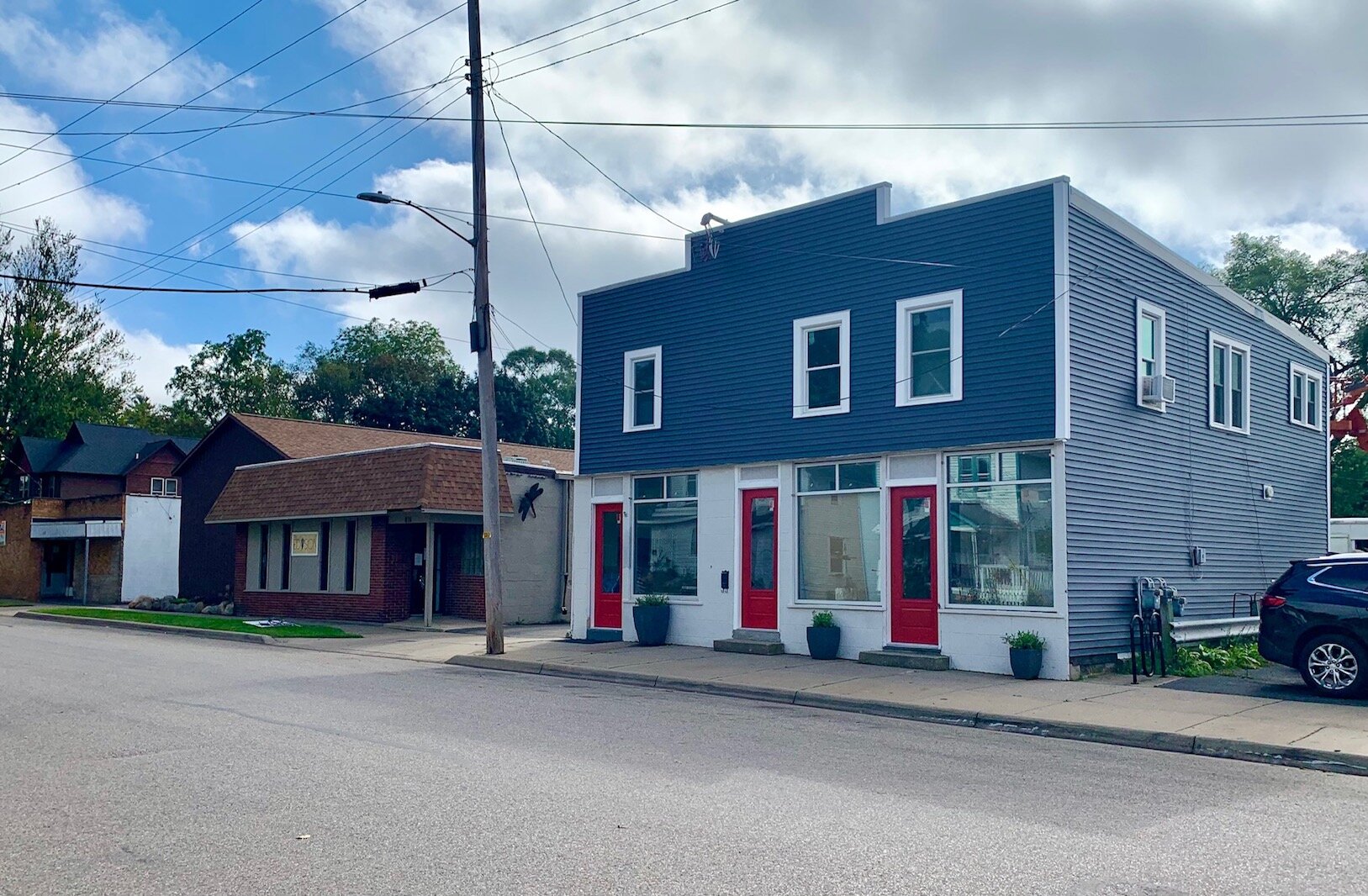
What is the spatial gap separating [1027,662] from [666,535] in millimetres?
7478

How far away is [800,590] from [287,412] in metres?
58.3

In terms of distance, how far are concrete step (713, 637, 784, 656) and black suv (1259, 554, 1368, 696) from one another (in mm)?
7154

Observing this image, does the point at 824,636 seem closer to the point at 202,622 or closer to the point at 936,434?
the point at 936,434

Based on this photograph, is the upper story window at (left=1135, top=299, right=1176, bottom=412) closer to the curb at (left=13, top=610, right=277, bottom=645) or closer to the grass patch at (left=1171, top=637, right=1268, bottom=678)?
the grass patch at (left=1171, top=637, right=1268, bottom=678)

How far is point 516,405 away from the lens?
6188 centimetres

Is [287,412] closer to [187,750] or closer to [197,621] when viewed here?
[197,621]

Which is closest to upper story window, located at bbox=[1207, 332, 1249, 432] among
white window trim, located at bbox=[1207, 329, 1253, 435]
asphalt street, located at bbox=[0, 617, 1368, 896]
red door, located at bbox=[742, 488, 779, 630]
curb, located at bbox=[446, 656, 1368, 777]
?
white window trim, located at bbox=[1207, 329, 1253, 435]

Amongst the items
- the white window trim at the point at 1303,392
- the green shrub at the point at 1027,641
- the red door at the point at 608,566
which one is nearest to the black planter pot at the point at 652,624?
the red door at the point at 608,566

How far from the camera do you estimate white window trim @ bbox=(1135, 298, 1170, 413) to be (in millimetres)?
17594

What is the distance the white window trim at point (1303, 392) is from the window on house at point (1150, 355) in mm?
5821

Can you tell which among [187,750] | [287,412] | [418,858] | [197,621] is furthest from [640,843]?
[287,412]

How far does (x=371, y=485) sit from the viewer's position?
27281mm

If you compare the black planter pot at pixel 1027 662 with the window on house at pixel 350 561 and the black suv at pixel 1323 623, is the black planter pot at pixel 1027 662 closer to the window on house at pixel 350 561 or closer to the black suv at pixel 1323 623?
the black suv at pixel 1323 623

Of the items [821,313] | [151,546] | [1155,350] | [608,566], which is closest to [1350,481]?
[1155,350]
